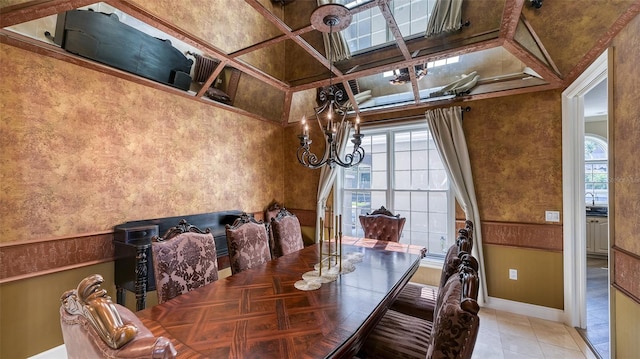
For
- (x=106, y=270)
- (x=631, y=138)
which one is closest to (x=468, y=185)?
(x=631, y=138)

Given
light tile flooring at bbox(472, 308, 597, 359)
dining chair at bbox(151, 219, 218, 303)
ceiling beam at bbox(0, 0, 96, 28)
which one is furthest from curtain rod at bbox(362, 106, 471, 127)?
ceiling beam at bbox(0, 0, 96, 28)

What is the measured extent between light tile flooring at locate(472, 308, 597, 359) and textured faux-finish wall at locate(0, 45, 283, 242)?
3.35 meters

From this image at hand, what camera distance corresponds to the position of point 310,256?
7.89 feet

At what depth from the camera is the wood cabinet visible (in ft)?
15.7

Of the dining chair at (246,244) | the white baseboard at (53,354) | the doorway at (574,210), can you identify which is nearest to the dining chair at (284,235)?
the dining chair at (246,244)

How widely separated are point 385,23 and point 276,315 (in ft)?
12.7

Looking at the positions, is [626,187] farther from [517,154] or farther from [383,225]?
[383,225]

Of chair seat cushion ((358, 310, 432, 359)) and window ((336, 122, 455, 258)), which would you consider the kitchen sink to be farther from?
chair seat cushion ((358, 310, 432, 359))

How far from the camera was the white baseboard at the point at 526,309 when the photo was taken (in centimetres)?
280

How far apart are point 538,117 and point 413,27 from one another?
185cm

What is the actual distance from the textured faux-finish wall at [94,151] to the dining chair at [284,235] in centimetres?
122

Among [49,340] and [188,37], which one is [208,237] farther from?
[188,37]

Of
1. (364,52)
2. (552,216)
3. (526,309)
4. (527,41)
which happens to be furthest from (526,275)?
(364,52)

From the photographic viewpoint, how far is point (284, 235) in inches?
109
